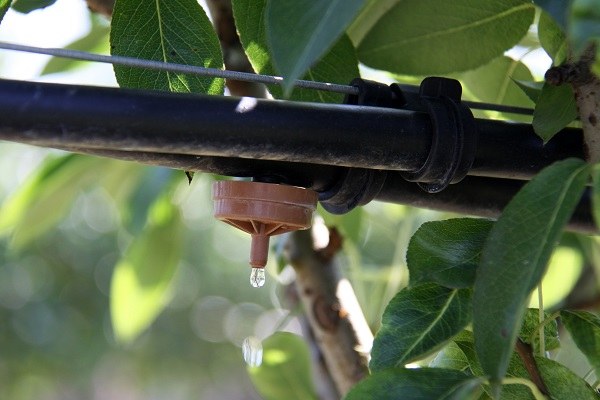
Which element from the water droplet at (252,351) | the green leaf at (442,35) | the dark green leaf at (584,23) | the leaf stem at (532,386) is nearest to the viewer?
the dark green leaf at (584,23)

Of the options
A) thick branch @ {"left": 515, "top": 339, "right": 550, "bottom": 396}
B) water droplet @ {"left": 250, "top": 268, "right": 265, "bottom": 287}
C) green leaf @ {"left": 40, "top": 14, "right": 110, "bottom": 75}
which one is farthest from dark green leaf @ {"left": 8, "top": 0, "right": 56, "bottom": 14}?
green leaf @ {"left": 40, "top": 14, "right": 110, "bottom": 75}

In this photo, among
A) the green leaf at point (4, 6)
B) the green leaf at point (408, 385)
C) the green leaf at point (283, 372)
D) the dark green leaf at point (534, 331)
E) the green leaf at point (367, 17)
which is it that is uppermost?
the green leaf at point (367, 17)

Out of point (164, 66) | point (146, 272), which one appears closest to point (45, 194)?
point (146, 272)

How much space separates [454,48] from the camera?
49 cm

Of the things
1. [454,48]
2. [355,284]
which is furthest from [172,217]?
[454,48]

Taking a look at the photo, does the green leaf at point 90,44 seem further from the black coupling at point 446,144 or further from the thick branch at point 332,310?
the black coupling at point 446,144

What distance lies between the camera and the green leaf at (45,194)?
2.83 ft

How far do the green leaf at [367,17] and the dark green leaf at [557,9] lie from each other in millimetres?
245

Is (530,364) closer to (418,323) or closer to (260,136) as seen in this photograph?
(418,323)

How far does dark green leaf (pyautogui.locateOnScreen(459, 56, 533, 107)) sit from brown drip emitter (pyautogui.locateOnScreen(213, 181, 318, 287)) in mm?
245

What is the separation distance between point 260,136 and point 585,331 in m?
0.18

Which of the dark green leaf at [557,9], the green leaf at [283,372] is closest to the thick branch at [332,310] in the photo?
the green leaf at [283,372]

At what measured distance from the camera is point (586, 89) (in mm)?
373

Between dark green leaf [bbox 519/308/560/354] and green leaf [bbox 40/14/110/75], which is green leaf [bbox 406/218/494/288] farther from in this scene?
green leaf [bbox 40/14/110/75]
